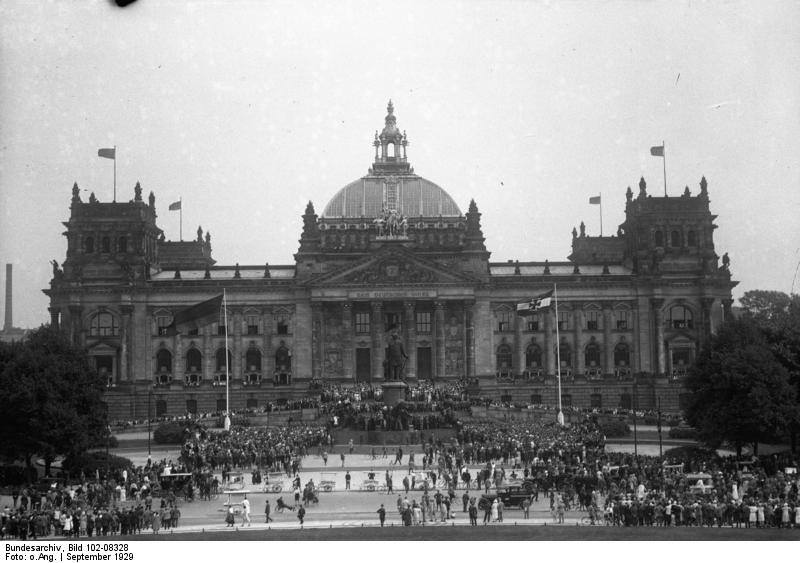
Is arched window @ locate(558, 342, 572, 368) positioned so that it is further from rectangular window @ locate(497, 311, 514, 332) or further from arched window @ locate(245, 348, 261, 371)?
arched window @ locate(245, 348, 261, 371)

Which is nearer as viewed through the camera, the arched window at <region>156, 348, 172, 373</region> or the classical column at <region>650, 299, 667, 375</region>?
the classical column at <region>650, 299, 667, 375</region>

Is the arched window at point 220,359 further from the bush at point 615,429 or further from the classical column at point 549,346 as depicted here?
the bush at point 615,429

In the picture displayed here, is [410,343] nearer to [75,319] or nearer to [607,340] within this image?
[607,340]

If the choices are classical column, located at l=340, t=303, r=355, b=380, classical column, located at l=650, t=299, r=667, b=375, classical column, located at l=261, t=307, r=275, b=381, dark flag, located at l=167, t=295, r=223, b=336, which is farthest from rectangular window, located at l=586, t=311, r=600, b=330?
dark flag, located at l=167, t=295, r=223, b=336

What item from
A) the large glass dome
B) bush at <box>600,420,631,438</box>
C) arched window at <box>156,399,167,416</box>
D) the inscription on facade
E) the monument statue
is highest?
the large glass dome

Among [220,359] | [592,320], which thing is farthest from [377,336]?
[592,320]

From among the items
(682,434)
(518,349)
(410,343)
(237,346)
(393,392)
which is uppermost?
(237,346)

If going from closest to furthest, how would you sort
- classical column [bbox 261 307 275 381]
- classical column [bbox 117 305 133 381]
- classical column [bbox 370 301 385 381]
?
classical column [bbox 117 305 133 381]
classical column [bbox 370 301 385 381]
classical column [bbox 261 307 275 381]
